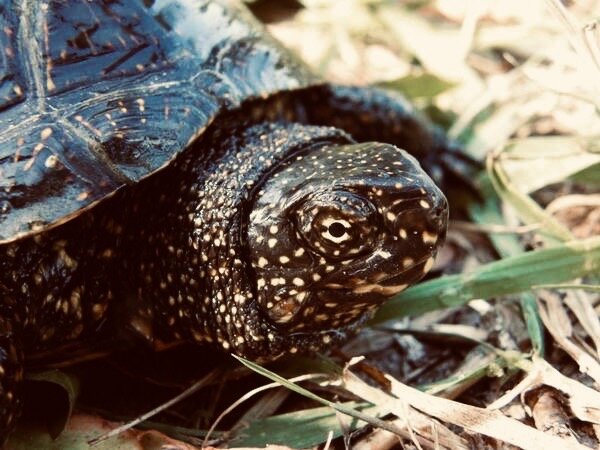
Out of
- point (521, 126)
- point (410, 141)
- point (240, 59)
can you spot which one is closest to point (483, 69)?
point (521, 126)

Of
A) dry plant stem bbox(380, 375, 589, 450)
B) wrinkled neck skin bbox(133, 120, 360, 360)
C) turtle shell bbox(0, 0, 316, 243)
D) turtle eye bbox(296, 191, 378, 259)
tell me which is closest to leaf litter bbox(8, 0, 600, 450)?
dry plant stem bbox(380, 375, 589, 450)

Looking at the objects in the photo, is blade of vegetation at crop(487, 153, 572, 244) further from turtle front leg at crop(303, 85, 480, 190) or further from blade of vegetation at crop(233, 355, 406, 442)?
blade of vegetation at crop(233, 355, 406, 442)

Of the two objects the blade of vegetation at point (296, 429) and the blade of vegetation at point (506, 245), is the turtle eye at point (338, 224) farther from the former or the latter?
the blade of vegetation at point (506, 245)

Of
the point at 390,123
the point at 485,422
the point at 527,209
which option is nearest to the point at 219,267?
the point at 485,422

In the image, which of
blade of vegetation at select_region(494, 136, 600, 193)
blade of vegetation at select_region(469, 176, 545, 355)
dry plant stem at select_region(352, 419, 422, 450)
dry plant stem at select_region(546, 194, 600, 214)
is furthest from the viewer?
dry plant stem at select_region(546, 194, 600, 214)

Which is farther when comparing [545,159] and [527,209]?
[545,159]

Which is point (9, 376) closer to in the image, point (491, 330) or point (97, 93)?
point (97, 93)
